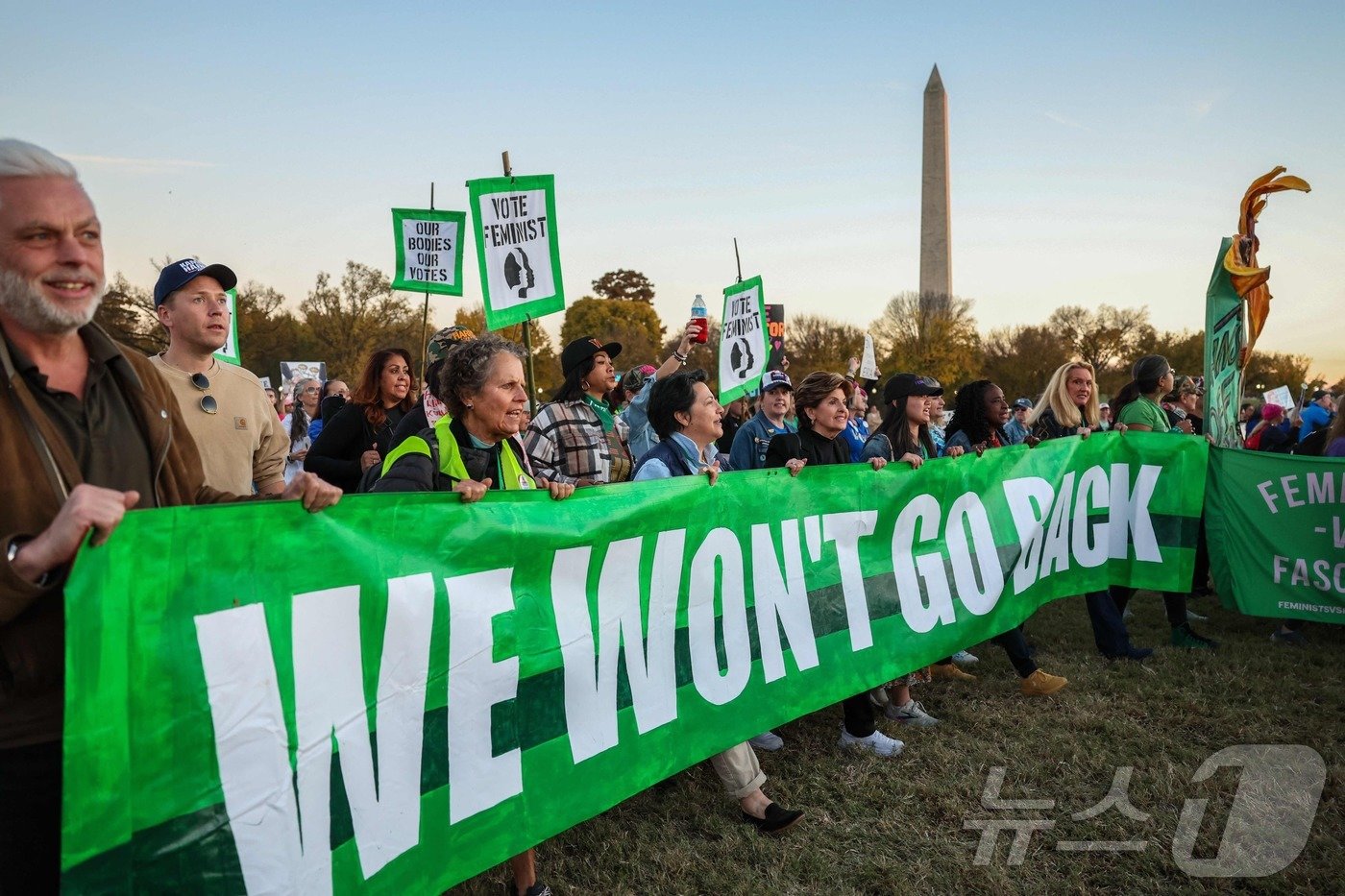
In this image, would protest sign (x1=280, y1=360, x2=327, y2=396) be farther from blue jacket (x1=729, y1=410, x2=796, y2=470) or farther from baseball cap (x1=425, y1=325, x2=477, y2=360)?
baseball cap (x1=425, y1=325, x2=477, y2=360)

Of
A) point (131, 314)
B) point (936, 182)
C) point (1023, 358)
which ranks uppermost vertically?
point (936, 182)

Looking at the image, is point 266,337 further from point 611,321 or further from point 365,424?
point 365,424

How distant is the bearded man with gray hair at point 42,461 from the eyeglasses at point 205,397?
1519mm

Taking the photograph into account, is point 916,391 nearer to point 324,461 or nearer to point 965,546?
point 965,546

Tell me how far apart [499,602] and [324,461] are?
2.44 m

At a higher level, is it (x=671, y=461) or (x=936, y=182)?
(x=936, y=182)

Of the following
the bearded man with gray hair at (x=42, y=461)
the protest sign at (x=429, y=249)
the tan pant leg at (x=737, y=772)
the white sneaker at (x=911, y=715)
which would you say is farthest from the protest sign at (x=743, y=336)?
the bearded man with gray hair at (x=42, y=461)

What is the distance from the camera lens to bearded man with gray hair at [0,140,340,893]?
5.68 ft

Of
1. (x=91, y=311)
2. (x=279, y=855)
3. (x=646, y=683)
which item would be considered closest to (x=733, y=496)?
(x=646, y=683)

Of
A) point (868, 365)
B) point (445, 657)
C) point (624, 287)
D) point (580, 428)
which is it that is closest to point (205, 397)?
point (445, 657)
